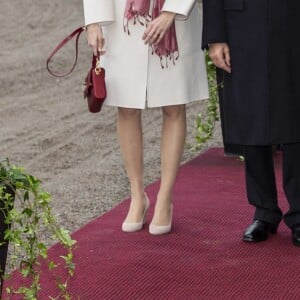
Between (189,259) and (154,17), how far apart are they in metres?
1.03

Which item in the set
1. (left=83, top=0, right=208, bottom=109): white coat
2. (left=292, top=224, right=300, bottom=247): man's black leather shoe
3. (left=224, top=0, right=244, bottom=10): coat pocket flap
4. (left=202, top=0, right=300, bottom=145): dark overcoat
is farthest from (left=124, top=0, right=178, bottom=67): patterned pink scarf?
(left=292, top=224, right=300, bottom=247): man's black leather shoe

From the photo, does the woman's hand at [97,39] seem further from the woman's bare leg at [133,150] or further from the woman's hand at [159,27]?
the woman's bare leg at [133,150]

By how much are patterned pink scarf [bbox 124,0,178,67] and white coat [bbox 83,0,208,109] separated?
32mm

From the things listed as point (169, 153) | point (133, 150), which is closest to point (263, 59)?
point (169, 153)

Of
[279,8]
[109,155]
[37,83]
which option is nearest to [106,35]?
[279,8]

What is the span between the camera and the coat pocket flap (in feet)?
13.0

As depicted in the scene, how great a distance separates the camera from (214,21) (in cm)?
398

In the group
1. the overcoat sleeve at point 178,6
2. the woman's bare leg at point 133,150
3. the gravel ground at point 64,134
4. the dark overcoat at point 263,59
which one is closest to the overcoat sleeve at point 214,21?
the dark overcoat at point 263,59

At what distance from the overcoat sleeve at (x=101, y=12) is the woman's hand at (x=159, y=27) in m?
0.18

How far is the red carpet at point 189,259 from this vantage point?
12.0ft

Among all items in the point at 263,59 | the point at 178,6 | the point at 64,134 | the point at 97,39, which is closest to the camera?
the point at 263,59

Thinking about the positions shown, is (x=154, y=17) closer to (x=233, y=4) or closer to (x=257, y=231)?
(x=233, y=4)

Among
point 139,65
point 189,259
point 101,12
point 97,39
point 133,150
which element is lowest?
point 189,259

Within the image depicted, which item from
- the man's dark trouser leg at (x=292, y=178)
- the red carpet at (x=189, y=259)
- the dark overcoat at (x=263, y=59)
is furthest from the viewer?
the man's dark trouser leg at (x=292, y=178)
